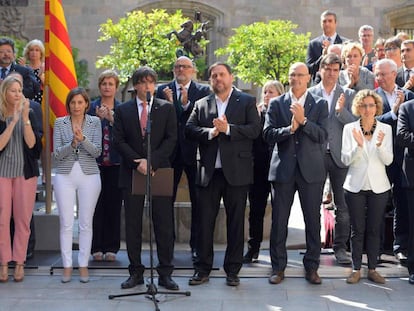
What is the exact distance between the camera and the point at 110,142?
8211 millimetres

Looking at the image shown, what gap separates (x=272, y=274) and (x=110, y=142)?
2182 millimetres

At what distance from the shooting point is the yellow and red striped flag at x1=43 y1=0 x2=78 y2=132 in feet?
29.3

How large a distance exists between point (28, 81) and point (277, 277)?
3.81 m

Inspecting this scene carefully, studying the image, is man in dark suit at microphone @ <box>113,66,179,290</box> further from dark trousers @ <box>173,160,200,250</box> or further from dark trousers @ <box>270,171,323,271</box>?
dark trousers @ <box>270,171,323,271</box>

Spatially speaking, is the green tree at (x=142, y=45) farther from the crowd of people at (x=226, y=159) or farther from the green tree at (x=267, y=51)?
the crowd of people at (x=226, y=159)

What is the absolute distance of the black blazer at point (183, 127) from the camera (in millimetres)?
8164

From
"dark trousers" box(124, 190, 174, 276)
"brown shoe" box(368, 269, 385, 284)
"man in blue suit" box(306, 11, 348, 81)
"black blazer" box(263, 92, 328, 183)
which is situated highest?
"man in blue suit" box(306, 11, 348, 81)

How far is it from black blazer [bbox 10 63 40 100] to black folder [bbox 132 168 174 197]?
2.50 meters

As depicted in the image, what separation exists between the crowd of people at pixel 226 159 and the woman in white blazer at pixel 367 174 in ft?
0.03

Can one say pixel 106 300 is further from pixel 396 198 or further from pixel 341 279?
pixel 396 198

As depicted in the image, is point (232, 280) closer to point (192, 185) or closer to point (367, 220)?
point (192, 185)

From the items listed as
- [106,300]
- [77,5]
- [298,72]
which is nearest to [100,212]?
[106,300]

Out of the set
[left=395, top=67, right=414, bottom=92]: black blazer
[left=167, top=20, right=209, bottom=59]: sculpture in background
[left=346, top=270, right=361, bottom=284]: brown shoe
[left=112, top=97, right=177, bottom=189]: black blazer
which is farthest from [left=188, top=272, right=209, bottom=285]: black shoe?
[left=167, top=20, right=209, bottom=59]: sculpture in background

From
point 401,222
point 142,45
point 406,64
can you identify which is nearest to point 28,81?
point 406,64
